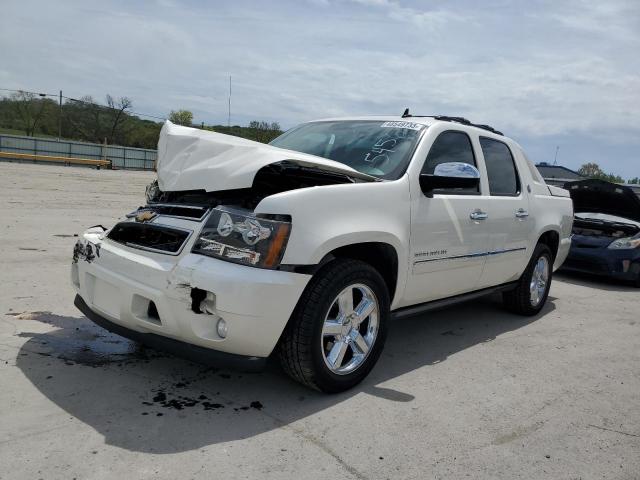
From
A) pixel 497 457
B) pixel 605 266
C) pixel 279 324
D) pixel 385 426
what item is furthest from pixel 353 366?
pixel 605 266

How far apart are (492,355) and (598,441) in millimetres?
1415

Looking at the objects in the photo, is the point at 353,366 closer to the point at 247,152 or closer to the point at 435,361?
the point at 435,361

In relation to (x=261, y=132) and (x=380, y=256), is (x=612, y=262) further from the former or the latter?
(x=261, y=132)

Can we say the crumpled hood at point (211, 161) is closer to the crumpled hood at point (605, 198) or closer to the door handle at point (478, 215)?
the door handle at point (478, 215)

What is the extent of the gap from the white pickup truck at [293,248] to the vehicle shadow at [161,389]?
0.90 feet

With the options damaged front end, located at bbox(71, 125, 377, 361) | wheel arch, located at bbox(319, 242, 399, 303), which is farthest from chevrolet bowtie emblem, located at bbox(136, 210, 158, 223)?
wheel arch, located at bbox(319, 242, 399, 303)

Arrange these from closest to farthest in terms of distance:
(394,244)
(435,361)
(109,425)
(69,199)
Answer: (109,425)
(394,244)
(435,361)
(69,199)

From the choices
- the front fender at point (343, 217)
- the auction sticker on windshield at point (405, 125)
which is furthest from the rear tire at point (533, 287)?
the front fender at point (343, 217)

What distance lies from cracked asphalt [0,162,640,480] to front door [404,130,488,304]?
2.00ft

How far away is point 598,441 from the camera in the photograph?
3152mm

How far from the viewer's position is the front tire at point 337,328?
313 cm

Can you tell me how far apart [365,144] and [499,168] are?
5.25 ft

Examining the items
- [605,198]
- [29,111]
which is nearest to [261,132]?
[605,198]

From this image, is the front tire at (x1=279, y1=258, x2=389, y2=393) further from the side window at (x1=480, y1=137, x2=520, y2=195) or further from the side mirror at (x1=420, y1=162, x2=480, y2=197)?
the side window at (x1=480, y1=137, x2=520, y2=195)
